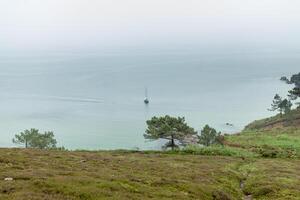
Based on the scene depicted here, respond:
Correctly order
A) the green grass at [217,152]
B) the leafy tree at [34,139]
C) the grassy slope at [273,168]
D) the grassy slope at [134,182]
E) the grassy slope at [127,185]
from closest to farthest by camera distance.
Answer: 1. the grassy slope at [127,185]
2. the grassy slope at [134,182]
3. the grassy slope at [273,168]
4. the green grass at [217,152]
5. the leafy tree at [34,139]

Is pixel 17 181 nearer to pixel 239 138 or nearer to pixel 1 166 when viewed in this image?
pixel 1 166

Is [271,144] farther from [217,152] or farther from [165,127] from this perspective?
[165,127]

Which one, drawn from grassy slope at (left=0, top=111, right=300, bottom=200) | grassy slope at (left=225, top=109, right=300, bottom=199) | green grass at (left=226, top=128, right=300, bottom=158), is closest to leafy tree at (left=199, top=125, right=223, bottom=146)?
green grass at (left=226, top=128, right=300, bottom=158)

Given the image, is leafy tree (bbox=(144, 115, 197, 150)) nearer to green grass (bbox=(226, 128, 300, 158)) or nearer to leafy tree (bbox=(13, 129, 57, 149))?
green grass (bbox=(226, 128, 300, 158))

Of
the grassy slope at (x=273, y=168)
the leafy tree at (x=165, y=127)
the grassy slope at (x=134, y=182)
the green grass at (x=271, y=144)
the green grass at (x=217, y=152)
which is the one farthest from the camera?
the leafy tree at (x=165, y=127)

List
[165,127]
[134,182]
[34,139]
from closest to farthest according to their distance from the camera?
[134,182]
[165,127]
[34,139]

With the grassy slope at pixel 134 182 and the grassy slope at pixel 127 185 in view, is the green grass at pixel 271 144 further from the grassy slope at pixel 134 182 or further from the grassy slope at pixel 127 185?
the grassy slope at pixel 127 185

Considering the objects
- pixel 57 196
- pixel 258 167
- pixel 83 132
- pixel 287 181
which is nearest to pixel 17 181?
pixel 57 196

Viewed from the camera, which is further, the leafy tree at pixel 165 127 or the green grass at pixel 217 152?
the leafy tree at pixel 165 127

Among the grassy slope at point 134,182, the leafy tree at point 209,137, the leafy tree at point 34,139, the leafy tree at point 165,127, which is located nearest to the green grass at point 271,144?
the leafy tree at point 209,137

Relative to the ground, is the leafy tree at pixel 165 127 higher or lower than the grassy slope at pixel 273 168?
higher

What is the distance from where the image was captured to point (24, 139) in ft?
313

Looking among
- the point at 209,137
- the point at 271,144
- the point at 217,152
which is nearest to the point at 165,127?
the point at 217,152

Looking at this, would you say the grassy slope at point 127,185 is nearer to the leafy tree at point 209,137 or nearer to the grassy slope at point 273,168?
the grassy slope at point 273,168
